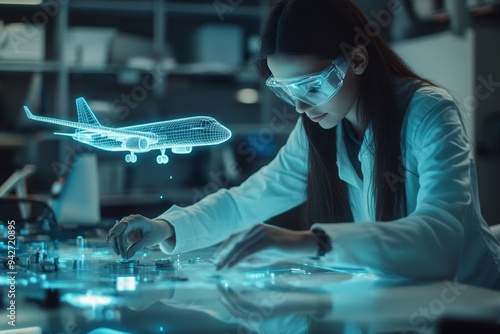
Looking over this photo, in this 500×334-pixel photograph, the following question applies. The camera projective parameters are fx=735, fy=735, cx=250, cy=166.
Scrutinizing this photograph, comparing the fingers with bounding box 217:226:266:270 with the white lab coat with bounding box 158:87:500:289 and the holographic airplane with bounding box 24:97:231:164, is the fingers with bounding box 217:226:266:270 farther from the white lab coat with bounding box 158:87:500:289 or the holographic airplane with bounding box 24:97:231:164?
the holographic airplane with bounding box 24:97:231:164

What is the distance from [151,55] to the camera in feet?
14.2

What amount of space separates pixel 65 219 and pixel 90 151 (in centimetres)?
21

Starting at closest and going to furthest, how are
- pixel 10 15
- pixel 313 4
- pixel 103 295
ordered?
Result: pixel 103 295 < pixel 313 4 < pixel 10 15

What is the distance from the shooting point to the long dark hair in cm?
131

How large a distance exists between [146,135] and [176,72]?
2.83 meters

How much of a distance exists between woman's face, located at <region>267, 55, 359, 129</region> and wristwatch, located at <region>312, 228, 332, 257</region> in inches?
12.6

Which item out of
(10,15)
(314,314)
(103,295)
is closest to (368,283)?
(314,314)

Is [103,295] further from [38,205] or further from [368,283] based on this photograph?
[38,205]

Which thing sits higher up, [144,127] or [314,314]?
[144,127]

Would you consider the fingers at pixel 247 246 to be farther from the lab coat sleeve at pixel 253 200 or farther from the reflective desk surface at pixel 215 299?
the lab coat sleeve at pixel 253 200

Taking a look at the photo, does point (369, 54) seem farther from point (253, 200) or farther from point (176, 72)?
point (176, 72)

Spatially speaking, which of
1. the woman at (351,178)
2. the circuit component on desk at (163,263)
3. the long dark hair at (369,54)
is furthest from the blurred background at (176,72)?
the long dark hair at (369,54)

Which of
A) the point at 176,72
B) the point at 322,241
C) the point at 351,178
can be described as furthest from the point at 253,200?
the point at 176,72

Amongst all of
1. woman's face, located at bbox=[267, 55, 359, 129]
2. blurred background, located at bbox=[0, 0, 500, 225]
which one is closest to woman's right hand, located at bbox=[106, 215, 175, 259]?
woman's face, located at bbox=[267, 55, 359, 129]
